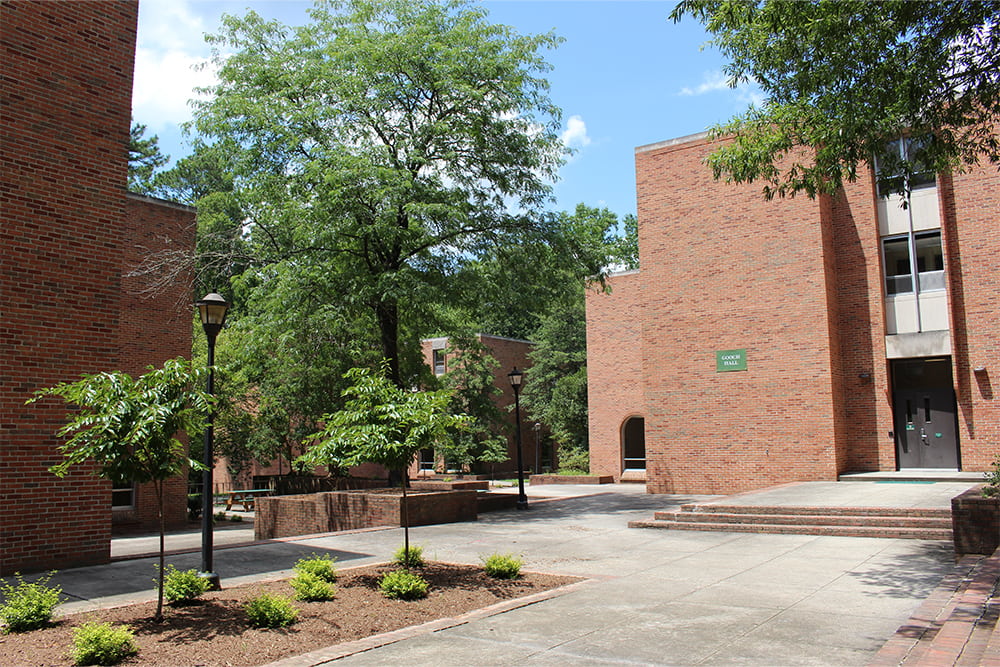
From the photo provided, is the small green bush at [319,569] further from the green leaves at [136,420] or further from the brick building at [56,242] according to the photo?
the brick building at [56,242]

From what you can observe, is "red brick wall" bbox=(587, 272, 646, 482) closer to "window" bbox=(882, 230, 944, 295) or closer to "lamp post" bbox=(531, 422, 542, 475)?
"lamp post" bbox=(531, 422, 542, 475)

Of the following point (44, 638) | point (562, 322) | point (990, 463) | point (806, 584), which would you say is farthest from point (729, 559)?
point (562, 322)

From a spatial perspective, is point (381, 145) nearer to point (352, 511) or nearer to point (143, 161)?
point (352, 511)

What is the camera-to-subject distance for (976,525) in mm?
10172

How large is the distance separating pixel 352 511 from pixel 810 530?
9.17 metres

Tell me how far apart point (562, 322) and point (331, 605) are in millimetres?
33996

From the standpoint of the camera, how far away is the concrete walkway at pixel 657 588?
6.27 m

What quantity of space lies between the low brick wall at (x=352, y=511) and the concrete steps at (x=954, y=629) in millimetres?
10015

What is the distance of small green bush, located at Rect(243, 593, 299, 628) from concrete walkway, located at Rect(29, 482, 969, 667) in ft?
3.21

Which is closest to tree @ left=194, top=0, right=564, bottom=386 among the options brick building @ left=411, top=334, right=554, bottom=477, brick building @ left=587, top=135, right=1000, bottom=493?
brick building @ left=587, top=135, right=1000, bottom=493

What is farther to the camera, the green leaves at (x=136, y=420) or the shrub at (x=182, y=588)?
the shrub at (x=182, y=588)

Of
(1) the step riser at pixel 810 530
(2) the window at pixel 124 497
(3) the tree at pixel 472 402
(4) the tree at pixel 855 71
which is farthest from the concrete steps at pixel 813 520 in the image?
(2) the window at pixel 124 497

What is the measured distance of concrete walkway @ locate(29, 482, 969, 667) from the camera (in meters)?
6.27

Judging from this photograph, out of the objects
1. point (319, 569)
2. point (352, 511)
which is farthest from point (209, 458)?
point (352, 511)
